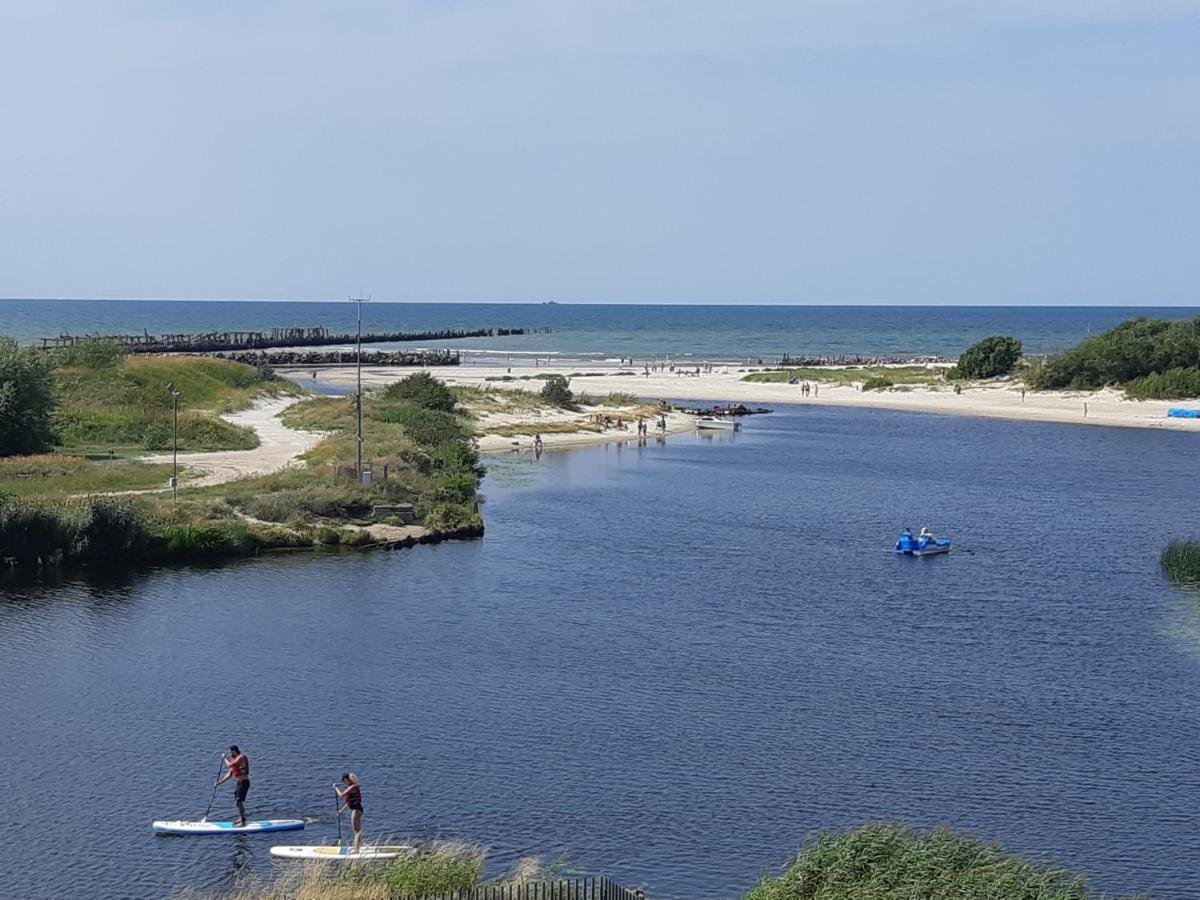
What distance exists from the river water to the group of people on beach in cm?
→ 71

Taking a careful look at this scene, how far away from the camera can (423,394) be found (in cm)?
10812

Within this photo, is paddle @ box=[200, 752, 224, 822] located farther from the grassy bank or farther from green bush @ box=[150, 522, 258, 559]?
the grassy bank

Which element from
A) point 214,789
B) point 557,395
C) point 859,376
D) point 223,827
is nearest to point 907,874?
point 223,827

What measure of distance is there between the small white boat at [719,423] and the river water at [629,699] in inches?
1933

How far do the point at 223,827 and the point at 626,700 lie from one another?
40.9 ft

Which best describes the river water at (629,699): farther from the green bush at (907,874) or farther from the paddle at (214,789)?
the green bush at (907,874)

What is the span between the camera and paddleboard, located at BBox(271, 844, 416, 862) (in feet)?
96.2

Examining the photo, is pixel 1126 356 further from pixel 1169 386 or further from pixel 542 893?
pixel 542 893

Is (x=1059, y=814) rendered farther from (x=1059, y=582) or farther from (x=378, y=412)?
(x=378, y=412)

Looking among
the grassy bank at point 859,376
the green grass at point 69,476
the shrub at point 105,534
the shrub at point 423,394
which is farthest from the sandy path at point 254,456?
the grassy bank at point 859,376

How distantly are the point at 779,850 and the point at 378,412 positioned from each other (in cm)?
7192

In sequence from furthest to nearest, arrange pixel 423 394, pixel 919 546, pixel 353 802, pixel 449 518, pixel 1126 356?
pixel 1126 356 < pixel 423 394 < pixel 449 518 < pixel 919 546 < pixel 353 802

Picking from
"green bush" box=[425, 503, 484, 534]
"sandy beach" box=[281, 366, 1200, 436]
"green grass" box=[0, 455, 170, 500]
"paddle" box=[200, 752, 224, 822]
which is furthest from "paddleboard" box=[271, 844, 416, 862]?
"sandy beach" box=[281, 366, 1200, 436]

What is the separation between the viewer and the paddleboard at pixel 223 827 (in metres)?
31.3
